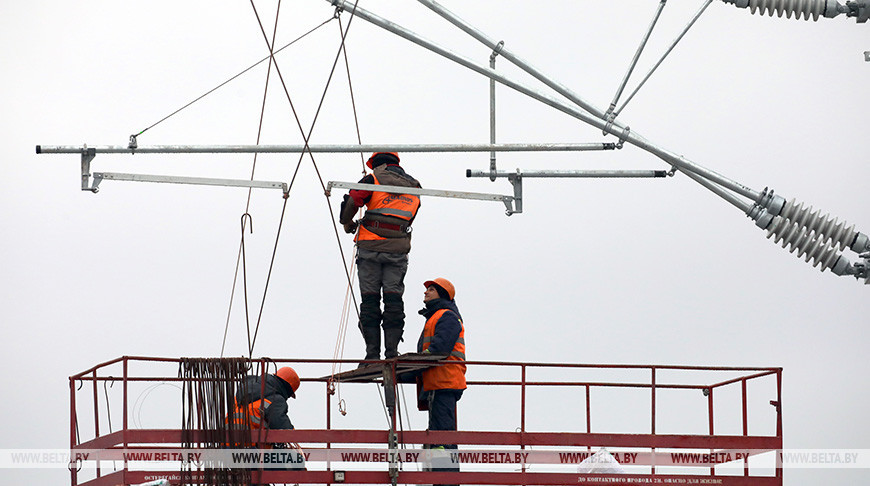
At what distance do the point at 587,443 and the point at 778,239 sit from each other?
422 centimetres

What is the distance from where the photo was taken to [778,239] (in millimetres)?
25406

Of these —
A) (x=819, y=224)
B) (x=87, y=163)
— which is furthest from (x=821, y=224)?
(x=87, y=163)

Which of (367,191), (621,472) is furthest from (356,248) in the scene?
(621,472)

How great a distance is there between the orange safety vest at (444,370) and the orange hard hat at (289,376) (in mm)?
1704

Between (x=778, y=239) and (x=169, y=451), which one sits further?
(x=778, y=239)

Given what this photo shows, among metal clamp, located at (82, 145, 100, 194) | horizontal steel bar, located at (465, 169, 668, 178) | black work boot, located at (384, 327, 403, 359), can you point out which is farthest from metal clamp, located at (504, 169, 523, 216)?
metal clamp, located at (82, 145, 100, 194)

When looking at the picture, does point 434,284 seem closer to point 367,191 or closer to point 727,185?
point 367,191

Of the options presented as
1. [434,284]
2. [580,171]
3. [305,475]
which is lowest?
[305,475]

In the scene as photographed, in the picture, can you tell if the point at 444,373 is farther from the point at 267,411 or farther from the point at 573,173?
the point at 573,173

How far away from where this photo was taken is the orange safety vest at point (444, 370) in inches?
932

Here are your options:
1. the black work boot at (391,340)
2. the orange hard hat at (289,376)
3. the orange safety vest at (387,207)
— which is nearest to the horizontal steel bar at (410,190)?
the orange safety vest at (387,207)

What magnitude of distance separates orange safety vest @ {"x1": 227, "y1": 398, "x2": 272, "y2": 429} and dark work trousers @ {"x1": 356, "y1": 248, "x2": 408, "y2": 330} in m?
2.13

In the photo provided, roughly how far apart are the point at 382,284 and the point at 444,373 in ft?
5.78

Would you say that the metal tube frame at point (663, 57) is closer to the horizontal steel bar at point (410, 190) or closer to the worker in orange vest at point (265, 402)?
the horizontal steel bar at point (410, 190)
